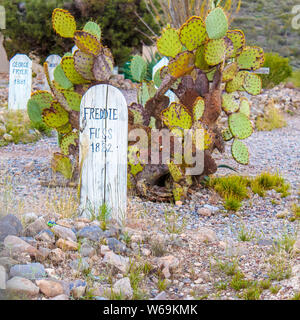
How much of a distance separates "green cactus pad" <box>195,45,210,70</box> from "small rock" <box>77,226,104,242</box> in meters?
1.95

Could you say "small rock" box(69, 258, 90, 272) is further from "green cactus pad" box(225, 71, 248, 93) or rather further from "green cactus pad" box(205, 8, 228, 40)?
"green cactus pad" box(225, 71, 248, 93)

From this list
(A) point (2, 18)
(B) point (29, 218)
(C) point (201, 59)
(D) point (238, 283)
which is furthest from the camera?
(A) point (2, 18)

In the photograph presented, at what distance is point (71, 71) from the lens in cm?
448

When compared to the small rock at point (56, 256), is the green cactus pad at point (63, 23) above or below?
above

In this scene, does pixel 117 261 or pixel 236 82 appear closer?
pixel 117 261

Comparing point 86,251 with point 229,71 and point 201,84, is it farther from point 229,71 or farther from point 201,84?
point 229,71

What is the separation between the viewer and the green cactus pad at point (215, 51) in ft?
14.2

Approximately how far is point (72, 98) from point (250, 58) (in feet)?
5.70

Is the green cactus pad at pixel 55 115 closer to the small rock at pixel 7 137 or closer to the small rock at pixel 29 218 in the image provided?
the small rock at pixel 29 218

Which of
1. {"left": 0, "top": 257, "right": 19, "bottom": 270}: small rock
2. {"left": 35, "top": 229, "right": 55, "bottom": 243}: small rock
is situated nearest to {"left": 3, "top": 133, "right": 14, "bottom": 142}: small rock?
{"left": 35, "top": 229, "right": 55, "bottom": 243}: small rock

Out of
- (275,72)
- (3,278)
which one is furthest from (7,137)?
(275,72)

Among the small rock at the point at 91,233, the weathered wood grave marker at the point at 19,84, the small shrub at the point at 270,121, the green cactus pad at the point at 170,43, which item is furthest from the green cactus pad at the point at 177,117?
the weathered wood grave marker at the point at 19,84

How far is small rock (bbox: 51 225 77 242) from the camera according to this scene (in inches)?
125

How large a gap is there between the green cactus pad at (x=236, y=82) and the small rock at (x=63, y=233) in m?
2.48
